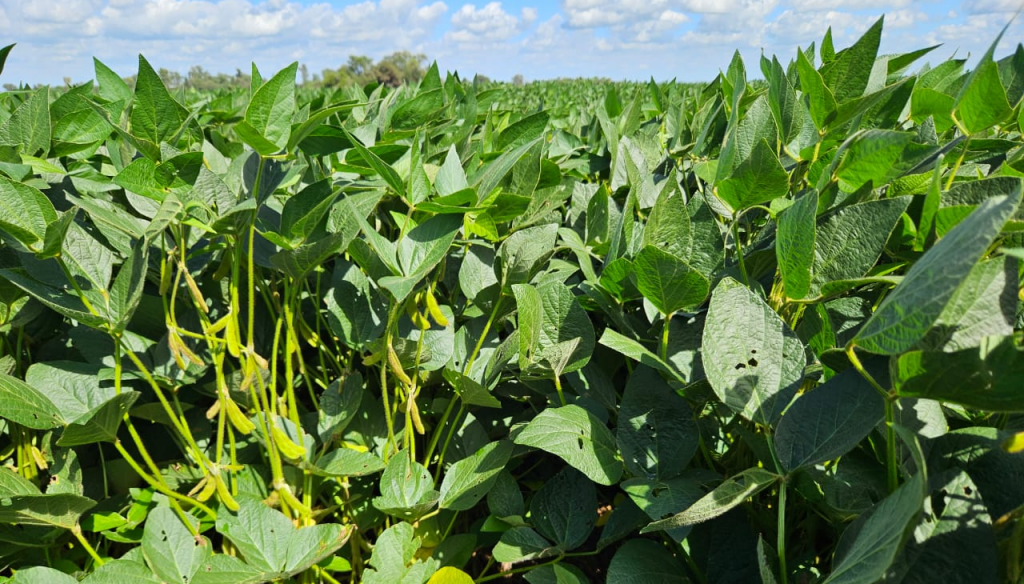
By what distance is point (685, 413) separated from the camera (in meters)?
0.89

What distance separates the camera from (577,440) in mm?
852

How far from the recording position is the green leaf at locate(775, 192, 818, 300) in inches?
27.7

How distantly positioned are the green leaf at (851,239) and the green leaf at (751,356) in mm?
83

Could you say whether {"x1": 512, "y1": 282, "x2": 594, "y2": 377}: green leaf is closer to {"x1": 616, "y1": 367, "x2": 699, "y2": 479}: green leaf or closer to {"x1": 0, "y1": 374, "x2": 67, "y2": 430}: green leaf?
{"x1": 616, "y1": 367, "x2": 699, "y2": 479}: green leaf

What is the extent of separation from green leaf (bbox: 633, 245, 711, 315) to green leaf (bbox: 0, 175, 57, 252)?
33.0 inches

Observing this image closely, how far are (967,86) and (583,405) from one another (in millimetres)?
664

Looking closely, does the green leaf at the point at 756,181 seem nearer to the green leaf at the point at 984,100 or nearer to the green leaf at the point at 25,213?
the green leaf at the point at 984,100

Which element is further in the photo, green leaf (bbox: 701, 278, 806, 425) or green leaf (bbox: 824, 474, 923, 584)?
green leaf (bbox: 701, 278, 806, 425)

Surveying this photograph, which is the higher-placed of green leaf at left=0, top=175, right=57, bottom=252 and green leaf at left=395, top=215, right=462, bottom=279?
green leaf at left=0, top=175, right=57, bottom=252

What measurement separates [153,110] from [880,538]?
1166 millimetres

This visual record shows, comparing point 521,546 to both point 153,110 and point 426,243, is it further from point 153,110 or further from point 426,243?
point 153,110

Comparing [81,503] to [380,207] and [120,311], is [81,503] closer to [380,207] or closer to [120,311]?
[120,311]

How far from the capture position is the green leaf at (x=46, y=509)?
990 millimetres

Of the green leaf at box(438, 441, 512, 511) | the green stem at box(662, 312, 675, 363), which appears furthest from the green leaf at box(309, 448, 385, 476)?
the green stem at box(662, 312, 675, 363)
